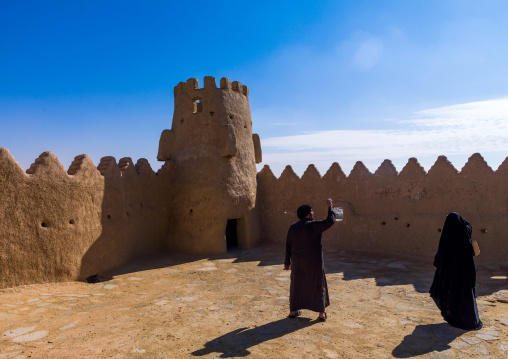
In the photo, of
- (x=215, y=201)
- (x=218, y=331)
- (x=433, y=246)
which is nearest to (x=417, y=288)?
(x=433, y=246)

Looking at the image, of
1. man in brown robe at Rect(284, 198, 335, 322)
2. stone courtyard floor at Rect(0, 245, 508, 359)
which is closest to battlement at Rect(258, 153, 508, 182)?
stone courtyard floor at Rect(0, 245, 508, 359)

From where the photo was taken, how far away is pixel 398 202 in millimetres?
10727

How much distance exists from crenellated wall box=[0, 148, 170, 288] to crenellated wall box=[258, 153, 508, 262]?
4749 millimetres

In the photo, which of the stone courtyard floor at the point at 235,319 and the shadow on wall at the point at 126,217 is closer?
the stone courtyard floor at the point at 235,319

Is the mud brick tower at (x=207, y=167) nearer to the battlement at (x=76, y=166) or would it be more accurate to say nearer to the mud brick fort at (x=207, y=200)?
the mud brick fort at (x=207, y=200)

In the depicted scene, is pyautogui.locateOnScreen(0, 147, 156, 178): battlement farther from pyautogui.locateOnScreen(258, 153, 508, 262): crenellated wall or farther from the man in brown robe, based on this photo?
the man in brown robe

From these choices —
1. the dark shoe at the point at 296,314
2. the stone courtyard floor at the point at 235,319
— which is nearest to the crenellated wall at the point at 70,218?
the stone courtyard floor at the point at 235,319

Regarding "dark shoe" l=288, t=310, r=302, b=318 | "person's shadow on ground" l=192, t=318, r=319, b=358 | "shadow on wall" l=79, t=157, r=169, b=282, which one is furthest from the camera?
"shadow on wall" l=79, t=157, r=169, b=282

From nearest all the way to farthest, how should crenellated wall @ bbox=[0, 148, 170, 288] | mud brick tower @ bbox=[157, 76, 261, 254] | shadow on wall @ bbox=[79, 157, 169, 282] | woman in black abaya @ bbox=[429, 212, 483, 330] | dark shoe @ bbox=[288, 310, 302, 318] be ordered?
woman in black abaya @ bbox=[429, 212, 483, 330]
dark shoe @ bbox=[288, 310, 302, 318]
crenellated wall @ bbox=[0, 148, 170, 288]
shadow on wall @ bbox=[79, 157, 169, 282]
mud brick tower @ bbox=[157, 76, 261, 254]

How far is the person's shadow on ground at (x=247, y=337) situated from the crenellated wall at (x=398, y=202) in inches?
257

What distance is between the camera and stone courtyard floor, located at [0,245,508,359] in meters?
4.05

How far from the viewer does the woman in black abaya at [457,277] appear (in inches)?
184

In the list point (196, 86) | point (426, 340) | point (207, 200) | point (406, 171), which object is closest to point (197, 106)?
point (196, 86)

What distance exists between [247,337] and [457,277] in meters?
2.96
